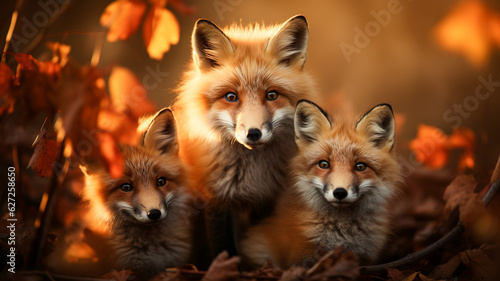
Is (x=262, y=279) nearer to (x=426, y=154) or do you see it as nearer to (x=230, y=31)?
(x=230, y=31)

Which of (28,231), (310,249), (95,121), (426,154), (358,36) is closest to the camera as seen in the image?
(95,121)

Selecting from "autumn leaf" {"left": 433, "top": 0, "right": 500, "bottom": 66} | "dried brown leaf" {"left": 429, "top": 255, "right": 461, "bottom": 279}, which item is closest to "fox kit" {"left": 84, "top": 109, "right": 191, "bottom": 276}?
"dried brown leaf" {"left": 429, "top": 255, "right": 461, "bottom": 279}

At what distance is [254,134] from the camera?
180 cm

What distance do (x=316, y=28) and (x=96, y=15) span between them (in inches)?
72.9

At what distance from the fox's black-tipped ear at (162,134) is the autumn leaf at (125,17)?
1.44 feet

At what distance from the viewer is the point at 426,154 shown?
3129mm

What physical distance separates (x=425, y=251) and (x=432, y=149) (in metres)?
1.24

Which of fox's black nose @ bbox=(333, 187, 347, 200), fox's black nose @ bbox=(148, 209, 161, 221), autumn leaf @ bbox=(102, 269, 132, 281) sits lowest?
autumn leaf @ bbox=(102, 269, 132, 281)

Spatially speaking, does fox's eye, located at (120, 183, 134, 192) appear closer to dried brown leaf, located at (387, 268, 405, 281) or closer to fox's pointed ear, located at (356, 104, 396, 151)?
fox's pointed ear, located at (356, 104, 396, 151)

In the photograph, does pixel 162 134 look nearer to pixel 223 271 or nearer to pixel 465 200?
pixel 223 271

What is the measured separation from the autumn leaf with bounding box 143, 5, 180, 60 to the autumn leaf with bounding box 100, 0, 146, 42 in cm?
5

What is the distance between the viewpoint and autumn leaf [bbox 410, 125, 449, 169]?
3.09m

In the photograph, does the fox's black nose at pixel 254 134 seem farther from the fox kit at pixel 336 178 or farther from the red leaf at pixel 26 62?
the red leaf at pixel 26 62

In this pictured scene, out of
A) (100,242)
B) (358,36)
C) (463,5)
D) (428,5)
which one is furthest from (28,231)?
(428,5)
